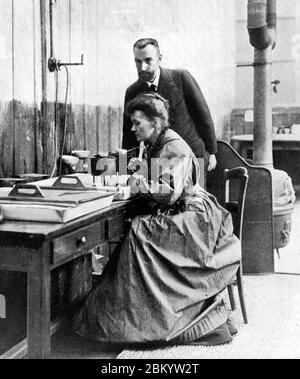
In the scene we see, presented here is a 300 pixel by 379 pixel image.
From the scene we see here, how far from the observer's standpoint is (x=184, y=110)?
4.47 metres

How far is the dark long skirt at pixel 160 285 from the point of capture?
311 centimetres

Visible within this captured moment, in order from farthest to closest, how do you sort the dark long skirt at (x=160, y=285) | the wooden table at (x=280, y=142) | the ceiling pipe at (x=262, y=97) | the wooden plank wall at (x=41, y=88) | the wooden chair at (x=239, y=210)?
the wooden table at (x=280, y=142)
the ceiling pipe at (x=262, y=97)
the wooden chair at (x=239, y=210)
the wooden plank wall at (x=41, y=88)
the dark long skirt at (x=160, y=285)

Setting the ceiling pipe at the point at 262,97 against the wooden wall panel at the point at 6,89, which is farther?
Result: the ceiling pipe at the point at 262,97

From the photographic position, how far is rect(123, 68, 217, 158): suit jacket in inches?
170

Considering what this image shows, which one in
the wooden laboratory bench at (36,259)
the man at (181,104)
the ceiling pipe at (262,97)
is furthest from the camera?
the ceiling pipe at (262,97)

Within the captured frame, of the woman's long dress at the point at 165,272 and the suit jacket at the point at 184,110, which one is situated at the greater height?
the suit jacket at the point at 184,110

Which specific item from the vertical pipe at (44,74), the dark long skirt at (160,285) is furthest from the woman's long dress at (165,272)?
the vertical pipe at (44,74)

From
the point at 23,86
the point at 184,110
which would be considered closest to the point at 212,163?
the point at 184,110

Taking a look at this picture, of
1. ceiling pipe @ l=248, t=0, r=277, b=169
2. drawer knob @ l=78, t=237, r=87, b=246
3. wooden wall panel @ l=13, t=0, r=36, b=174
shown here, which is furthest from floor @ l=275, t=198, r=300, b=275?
drawer knob @ l=78, t=237, r=87, b=246

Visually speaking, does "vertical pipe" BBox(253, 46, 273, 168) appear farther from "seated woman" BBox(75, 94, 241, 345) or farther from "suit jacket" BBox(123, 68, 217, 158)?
"seated woman" BBox(75, 94, 241, 345)

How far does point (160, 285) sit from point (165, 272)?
0.24 ft

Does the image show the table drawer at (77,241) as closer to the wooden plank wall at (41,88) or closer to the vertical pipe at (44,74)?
the wooden plank wall at (41,88)
